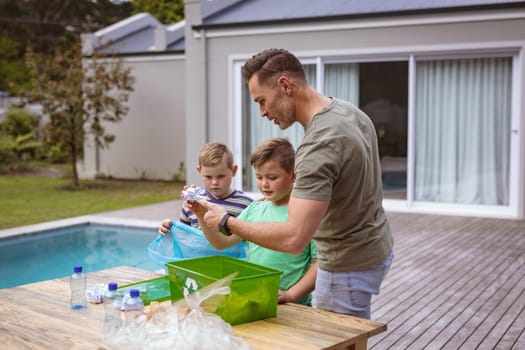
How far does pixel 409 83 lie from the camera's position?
9.45 meters

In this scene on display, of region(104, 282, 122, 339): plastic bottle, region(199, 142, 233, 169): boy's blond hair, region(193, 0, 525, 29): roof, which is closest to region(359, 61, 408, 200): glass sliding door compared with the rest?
region(193, 0, 525, 29): roof

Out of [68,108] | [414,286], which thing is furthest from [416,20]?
[68,108]

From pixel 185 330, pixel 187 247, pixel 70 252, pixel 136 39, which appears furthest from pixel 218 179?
pixel 136 39

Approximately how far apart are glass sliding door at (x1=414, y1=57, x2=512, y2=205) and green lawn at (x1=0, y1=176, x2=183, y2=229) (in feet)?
15.6

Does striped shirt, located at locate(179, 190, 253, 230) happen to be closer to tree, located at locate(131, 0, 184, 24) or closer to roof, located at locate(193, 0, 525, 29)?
roof, located at locate(193, 0, 525, 29)

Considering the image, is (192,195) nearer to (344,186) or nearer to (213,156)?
(344,186)

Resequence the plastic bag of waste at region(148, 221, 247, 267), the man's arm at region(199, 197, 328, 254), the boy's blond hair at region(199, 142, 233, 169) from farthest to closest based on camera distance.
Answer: the boy's blond hair at region(199, 142, 233, 169)
the plastic bag of waste at region(148, 221, 247, 267)
the man's arm at region(199, 197, 328, 254)

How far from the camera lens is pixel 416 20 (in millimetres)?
9117

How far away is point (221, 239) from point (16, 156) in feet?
51.0

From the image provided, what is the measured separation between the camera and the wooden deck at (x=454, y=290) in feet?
13.3

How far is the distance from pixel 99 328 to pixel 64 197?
33.6 feet

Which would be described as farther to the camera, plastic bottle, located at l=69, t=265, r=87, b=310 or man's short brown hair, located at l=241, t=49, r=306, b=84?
plastic bottle, located at l=69, t=265, r=87, b=310

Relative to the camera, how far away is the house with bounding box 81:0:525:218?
8.85 metres

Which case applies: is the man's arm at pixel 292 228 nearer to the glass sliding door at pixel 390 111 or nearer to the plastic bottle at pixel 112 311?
the plastic bottle at pixel 112 311
